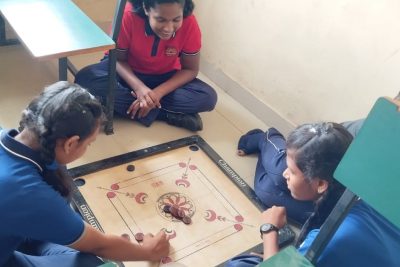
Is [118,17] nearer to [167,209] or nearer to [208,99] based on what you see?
[208,99]

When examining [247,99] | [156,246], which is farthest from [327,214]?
[247,99]

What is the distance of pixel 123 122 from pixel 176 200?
22.1 inches

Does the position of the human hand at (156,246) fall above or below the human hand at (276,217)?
below

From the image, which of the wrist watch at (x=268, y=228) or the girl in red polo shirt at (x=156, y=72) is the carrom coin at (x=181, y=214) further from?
the girl in red polo shirt at (x=156, y=72)

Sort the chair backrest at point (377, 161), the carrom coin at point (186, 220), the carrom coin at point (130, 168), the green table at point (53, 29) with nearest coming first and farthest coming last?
the chair backrest at point (377, 161), the green table at point (53, 29), the carrom coin at point (186, 220), the carrom coin at point (130, 168)

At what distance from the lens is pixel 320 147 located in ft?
3.80

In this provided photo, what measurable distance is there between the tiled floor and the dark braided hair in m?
0.66

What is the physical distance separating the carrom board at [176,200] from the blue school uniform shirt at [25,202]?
51 cm

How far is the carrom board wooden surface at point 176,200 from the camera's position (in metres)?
1.53

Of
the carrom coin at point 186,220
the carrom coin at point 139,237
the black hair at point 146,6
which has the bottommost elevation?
the carrom coin at point 139,237

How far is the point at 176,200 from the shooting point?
1.68 meters

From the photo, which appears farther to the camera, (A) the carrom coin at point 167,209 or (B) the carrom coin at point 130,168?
(B) the carrom coin at point 130,168

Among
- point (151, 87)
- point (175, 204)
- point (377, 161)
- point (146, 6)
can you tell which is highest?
point (377, 161)

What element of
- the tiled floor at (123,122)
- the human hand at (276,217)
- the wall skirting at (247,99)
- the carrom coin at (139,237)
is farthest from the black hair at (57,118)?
the wall skirting at (247,99)
